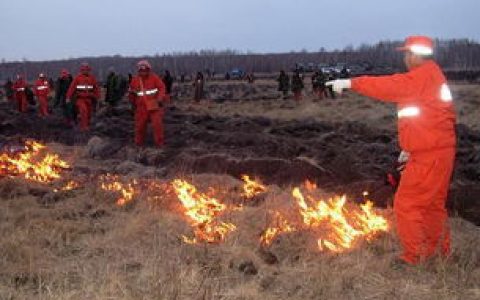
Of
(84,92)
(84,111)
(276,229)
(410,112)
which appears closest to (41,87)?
(84,111)

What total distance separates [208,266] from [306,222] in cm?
167

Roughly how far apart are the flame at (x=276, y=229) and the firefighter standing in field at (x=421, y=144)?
1.42m

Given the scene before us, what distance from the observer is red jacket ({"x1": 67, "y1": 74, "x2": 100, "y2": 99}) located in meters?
17.2

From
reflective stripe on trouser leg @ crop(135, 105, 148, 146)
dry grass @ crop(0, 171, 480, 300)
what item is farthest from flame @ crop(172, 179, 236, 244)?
reflective stripe on trouser leg @ crop(135, 105, 148, 146)

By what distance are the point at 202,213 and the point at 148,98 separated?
6.65 metres

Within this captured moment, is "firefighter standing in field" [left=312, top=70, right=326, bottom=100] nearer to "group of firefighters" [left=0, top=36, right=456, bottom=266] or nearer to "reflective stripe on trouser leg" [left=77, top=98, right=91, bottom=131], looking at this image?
"reflective stripe on trouser leg" [left=77, top=98, right=91, bottom=131]

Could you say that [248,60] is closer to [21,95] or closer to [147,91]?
[21,95]

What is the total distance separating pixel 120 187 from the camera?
9711 millimetres

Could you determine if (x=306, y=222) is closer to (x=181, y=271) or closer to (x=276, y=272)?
(x=276, y=272)

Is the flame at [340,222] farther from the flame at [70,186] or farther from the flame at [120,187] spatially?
the flame at [70,186]

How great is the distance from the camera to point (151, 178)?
1086cm

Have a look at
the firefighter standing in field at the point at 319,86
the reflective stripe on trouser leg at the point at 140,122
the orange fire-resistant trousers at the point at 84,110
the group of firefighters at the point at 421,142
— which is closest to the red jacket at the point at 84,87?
the orange fire-resistant trousers at the point at 84,110

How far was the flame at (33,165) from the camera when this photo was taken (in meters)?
10.9

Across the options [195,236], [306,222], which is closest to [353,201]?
[306,222]
